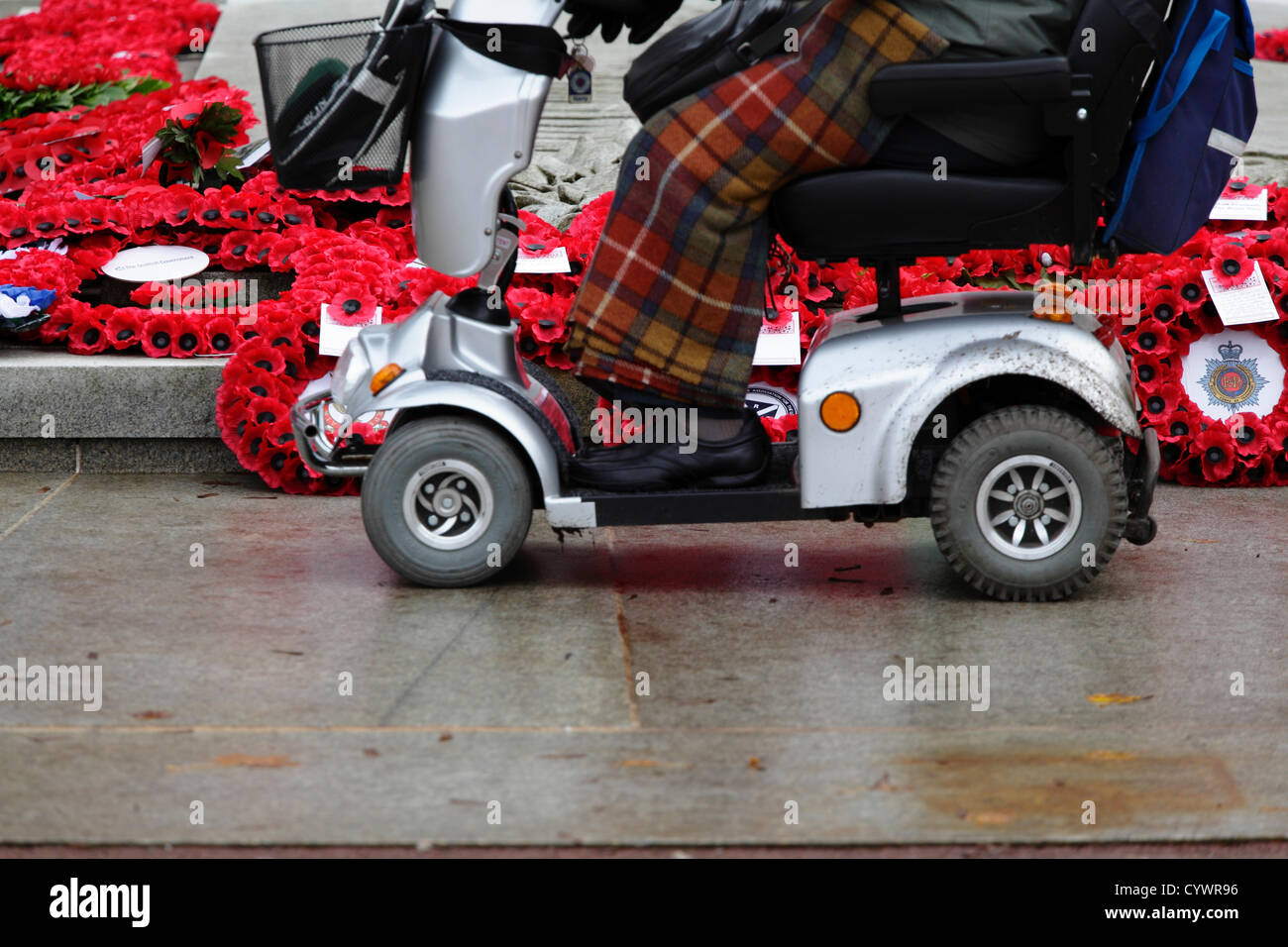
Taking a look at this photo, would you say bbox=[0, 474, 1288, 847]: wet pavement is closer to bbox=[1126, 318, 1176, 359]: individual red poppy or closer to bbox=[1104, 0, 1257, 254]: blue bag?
bbox=[1126, 318, 1176, 359]: individual red poppy

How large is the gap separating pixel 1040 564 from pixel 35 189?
11.7 ft

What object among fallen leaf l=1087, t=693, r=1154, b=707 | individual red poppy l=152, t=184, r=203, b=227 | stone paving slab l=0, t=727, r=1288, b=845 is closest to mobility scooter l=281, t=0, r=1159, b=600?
fallen leaf l=1087, t=693, r=1154, b=707

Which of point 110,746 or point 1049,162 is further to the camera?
point 1049,162

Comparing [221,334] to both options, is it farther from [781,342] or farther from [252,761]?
[252,761]

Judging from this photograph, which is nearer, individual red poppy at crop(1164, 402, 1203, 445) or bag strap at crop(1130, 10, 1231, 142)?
bag strap at crop(1130, 10, 1231, 142)

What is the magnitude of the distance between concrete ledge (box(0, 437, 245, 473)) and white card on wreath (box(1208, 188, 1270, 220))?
3057 mm

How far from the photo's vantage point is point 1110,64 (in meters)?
3.18

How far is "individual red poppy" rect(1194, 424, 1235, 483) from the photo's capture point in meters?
4.44

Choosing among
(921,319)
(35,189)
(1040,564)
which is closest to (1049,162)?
(921,319)

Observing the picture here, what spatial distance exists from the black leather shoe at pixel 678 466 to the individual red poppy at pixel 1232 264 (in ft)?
5.96

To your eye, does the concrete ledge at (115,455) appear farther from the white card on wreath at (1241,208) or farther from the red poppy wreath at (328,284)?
the white card on wreath at (1241,208)

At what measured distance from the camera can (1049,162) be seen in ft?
10.8

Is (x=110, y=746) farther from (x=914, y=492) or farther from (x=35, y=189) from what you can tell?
(x=35, y=189)

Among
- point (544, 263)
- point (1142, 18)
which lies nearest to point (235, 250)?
point (544, 263)
